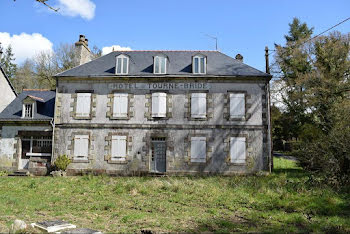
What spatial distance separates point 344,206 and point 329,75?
11.9 meters

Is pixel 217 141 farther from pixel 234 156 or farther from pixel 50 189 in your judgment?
pixel 50 189

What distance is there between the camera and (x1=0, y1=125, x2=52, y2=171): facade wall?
52.2ft

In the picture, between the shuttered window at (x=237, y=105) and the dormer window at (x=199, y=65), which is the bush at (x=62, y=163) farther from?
the shuttered window at (x=237, y=105)

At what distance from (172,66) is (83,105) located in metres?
5.53

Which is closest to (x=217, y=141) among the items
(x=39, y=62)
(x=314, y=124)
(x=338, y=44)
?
(x=314, y=124)

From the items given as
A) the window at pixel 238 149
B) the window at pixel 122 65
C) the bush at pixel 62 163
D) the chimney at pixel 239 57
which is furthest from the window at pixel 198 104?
the bush at pixel 62 163

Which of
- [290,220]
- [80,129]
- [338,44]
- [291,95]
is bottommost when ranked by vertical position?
[290,220]

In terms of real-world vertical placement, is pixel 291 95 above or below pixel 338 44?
below

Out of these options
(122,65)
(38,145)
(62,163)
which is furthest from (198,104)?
(38,145)

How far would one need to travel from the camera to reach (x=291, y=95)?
20641mm

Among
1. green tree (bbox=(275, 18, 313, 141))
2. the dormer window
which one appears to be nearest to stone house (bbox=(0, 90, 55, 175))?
the dormer window

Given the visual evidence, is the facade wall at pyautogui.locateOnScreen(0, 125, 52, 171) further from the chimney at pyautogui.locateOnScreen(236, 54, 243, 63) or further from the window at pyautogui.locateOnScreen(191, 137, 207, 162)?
the chimney at pyautogui.locateOnScreen(236, 54, 243, 63)

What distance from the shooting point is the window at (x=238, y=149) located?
1506cm

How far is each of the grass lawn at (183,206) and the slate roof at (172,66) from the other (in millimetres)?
6442
